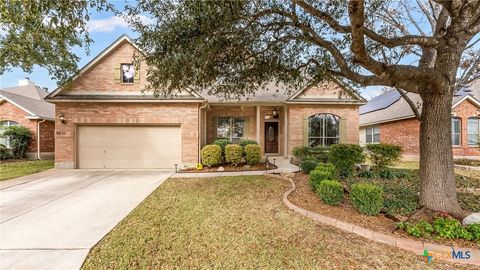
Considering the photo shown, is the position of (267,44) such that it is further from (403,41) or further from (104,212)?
(104,212)

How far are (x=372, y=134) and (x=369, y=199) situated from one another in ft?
61.2

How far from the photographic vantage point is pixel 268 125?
588 inches

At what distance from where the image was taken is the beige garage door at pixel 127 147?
38.0ft

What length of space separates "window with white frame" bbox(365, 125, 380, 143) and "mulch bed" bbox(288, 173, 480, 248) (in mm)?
16569

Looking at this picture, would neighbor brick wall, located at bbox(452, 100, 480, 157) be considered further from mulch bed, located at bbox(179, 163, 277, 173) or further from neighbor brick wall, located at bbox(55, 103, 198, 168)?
neighbor brick wall, located at bbox(55, 103, 198, 168)

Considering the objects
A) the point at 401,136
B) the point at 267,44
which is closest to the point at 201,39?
the point at 267,44

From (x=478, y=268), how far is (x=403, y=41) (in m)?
4.13

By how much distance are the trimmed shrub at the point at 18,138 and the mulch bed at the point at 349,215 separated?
18.6m

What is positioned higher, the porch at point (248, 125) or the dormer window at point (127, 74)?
the dormer window at point (127, 74)

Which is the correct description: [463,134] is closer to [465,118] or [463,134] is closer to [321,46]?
[465,118]

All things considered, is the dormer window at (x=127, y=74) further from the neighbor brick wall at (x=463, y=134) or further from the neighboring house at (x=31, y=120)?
the neighbor brick wall at (x=463, y=134)

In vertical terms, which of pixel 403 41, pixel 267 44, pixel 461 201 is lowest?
pixel 461 201

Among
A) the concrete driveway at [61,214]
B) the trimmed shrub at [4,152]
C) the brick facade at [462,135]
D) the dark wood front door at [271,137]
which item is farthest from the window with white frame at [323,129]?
the trimmed shrub at [4,152]

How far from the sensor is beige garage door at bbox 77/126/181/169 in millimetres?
11586
